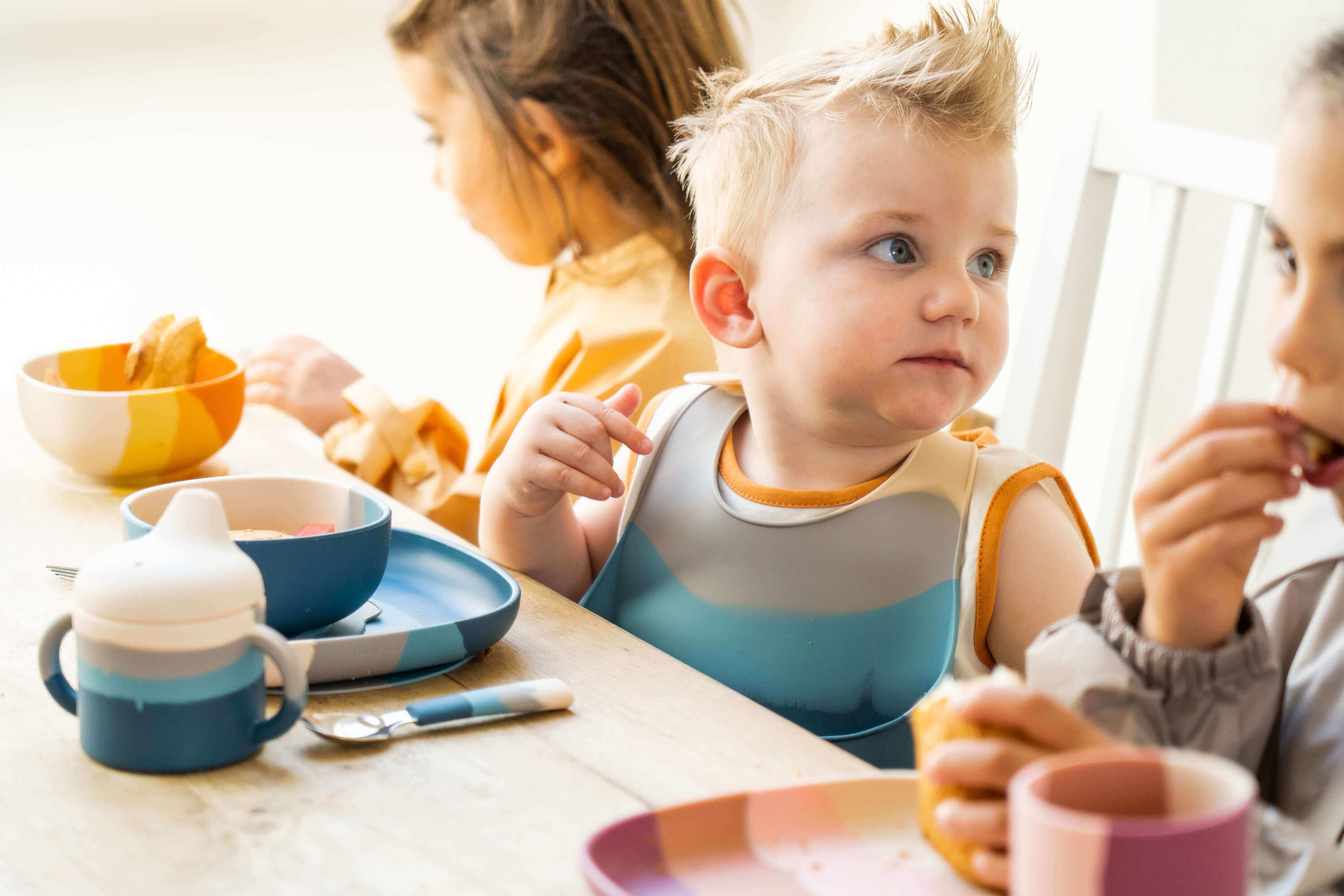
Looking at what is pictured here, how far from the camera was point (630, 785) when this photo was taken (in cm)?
69

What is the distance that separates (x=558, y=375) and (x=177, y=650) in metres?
1.03

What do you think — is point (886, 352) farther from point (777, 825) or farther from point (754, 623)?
point (777, 825)

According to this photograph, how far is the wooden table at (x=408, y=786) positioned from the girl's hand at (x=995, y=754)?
0.15 meters

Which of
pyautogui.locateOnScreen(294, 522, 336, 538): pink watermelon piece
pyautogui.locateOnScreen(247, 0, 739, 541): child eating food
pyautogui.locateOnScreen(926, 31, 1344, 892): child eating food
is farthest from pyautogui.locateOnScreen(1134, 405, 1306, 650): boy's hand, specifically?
pyautogui.locateOnScreen(247, 0, 739, 541): child eating food

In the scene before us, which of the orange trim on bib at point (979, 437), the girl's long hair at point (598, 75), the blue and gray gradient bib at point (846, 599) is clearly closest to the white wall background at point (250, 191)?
the girl's long hair at point (598, 75)

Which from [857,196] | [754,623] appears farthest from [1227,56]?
[754,623]

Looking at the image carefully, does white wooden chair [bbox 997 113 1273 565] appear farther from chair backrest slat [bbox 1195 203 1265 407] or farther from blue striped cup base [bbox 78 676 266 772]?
blue striped cup base [bbox 78 676 266 772]

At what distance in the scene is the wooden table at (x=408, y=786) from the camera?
59cm

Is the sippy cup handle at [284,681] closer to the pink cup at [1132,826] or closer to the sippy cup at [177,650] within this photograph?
the sippy cup at [177,650]

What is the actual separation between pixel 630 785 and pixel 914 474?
46 centimetres

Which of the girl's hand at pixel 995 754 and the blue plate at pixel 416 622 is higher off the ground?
the girl's hand at pixel 995 754

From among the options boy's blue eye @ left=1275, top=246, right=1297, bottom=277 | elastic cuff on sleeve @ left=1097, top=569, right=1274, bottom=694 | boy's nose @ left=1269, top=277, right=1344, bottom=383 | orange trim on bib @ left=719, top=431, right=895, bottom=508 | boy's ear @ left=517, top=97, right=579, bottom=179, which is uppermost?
boy's ear @ left=517, top=97, right=579, bottom=179

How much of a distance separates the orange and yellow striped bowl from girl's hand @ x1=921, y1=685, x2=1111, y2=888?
866 millimetres

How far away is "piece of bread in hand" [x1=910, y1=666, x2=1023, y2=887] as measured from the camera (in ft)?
1.83
